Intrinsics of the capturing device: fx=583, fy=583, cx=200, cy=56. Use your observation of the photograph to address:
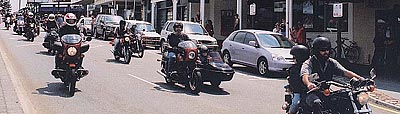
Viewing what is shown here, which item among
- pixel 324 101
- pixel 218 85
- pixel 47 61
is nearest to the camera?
pixel 324 101

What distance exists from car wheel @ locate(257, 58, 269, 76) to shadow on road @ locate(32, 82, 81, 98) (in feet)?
22.0

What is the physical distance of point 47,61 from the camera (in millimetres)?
19500

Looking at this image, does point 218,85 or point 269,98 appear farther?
point 218,85

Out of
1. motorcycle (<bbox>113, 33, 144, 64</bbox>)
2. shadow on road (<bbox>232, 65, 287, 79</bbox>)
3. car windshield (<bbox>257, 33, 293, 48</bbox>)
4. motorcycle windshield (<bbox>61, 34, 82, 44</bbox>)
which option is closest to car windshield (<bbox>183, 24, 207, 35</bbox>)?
motorcycle (<bbox>113, 33, 144, 64</bbox>)

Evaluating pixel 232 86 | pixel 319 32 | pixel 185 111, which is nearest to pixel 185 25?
pixel 319 32

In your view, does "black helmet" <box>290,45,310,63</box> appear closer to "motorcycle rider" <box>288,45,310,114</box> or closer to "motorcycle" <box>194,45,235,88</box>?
"motorcycle rider" <box>288,45,310,114</box>

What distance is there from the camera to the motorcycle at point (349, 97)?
20.8ft

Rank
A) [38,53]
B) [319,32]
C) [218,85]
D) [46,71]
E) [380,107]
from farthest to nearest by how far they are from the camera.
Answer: [319,32] < [38,53] < [46,71] < [218,85] < [380,107]

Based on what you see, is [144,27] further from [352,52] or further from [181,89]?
[181,89]

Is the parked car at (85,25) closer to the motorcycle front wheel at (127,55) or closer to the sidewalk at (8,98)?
the motorcycle front wheel at (127,55)

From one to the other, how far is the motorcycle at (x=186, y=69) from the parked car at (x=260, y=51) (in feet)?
15.2

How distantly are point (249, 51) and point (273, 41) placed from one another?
85 cm

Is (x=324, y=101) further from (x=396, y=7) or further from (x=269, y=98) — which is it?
(x=396, y=7)

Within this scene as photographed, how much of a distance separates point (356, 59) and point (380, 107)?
11.1 m
